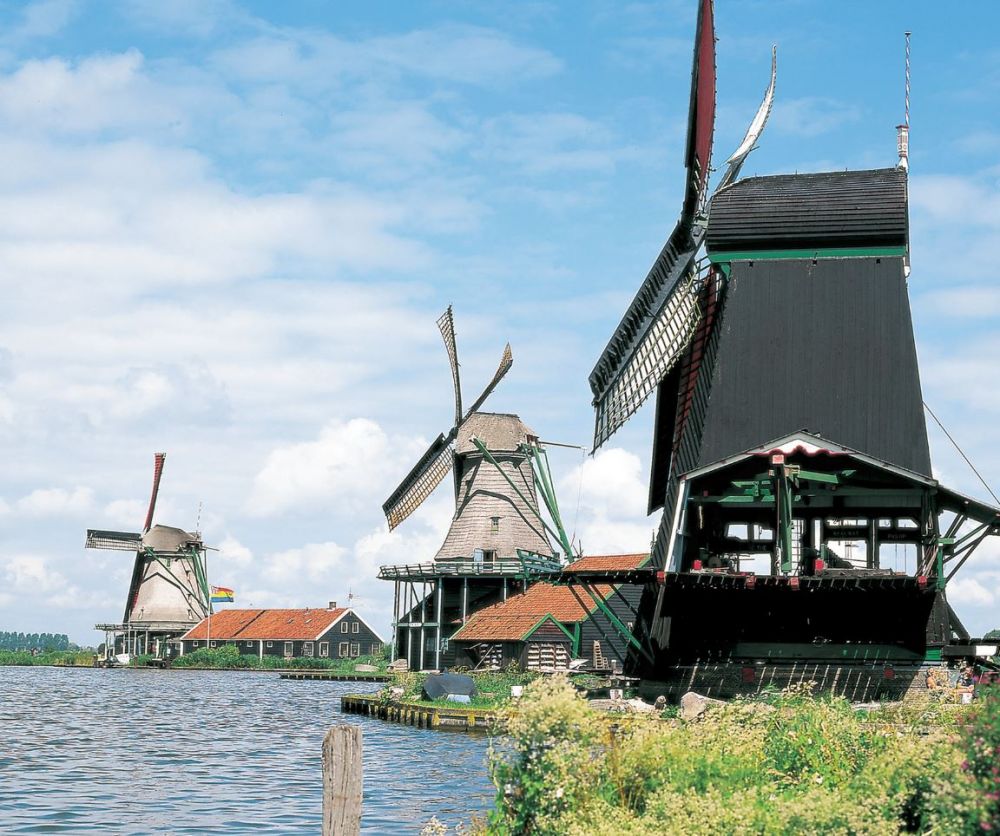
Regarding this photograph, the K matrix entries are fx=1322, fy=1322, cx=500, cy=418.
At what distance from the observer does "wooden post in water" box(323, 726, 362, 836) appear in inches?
394

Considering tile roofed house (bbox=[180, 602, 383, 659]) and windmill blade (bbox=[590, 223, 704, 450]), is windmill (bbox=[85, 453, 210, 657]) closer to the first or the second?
tile roofed house (bbox=[180, 602, 383, 659])

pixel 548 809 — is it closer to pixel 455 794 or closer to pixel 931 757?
pixel 931 757

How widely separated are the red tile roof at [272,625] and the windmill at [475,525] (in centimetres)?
3407

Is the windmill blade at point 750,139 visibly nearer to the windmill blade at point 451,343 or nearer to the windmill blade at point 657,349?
the windmill blade at point 657,349

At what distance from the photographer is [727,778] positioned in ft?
34.1

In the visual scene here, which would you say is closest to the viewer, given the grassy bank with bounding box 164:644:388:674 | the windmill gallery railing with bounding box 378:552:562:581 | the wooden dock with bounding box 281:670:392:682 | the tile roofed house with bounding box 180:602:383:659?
the windmill gallery railing with bounding box 378:552:562:581

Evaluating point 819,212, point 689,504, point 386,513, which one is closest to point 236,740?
point 689,504

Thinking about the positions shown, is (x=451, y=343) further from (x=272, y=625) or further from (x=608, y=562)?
(x=272, y=625)

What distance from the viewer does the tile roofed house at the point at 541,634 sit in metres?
46.9

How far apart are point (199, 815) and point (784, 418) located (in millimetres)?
14560

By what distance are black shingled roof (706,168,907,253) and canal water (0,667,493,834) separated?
12076mm

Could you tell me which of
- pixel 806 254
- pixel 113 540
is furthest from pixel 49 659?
pixel 806 254

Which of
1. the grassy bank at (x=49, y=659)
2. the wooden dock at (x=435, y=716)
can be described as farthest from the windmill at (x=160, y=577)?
the wooden dock at (x=435, y=716)

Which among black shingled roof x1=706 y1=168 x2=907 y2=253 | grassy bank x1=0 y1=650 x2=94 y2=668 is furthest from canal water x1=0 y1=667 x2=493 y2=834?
grassy bank x1=0 y1=650 x2=94 y2=668
